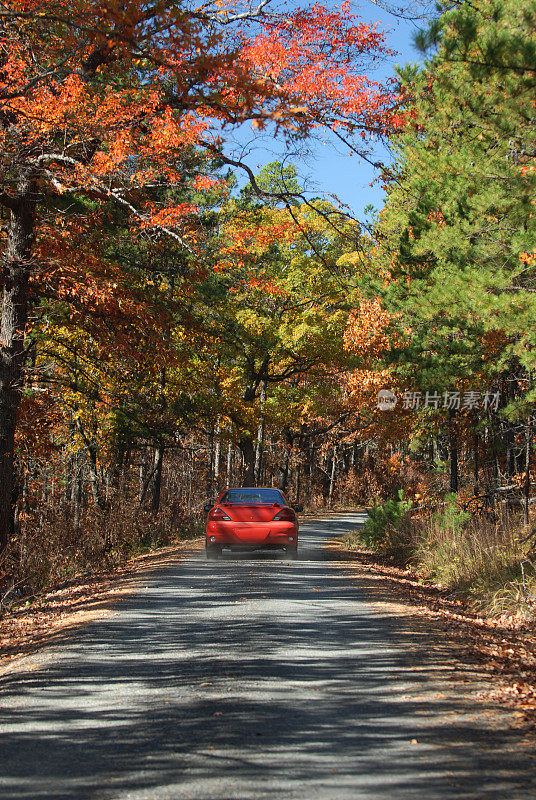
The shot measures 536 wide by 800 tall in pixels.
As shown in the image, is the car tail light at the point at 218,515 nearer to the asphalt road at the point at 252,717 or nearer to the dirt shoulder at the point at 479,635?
the dirt shoulder at the point at 479,635

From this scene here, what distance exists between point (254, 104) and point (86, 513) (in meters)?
11.7

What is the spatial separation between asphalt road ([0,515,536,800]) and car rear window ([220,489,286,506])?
21.7ft

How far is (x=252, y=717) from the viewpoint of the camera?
5.27 meters

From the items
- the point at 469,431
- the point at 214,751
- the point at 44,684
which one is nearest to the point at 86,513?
the point at 469,431

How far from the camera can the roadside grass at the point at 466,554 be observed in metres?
10.7

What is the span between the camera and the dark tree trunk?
13.6 m

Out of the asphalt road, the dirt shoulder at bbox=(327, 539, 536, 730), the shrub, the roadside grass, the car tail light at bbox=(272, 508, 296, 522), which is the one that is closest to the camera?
the asphalt road

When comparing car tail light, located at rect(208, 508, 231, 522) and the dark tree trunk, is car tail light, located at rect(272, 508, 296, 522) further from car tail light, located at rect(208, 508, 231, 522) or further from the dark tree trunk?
the dark tree trunk

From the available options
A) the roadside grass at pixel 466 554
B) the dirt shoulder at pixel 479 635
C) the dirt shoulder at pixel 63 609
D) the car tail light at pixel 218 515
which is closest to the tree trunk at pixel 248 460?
Answer: the roadside grass at pixel 466 554

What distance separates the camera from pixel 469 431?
22969 mm

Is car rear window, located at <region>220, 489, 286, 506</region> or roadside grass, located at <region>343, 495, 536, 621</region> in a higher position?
car rear window, located at <region>220, 489, 286, 506</region>

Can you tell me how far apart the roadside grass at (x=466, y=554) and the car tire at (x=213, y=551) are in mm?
→ 4339

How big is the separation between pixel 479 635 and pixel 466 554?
15.6 ft

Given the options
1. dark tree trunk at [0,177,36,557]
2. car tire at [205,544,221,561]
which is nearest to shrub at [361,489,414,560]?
car tire at [205,544,221,561]
